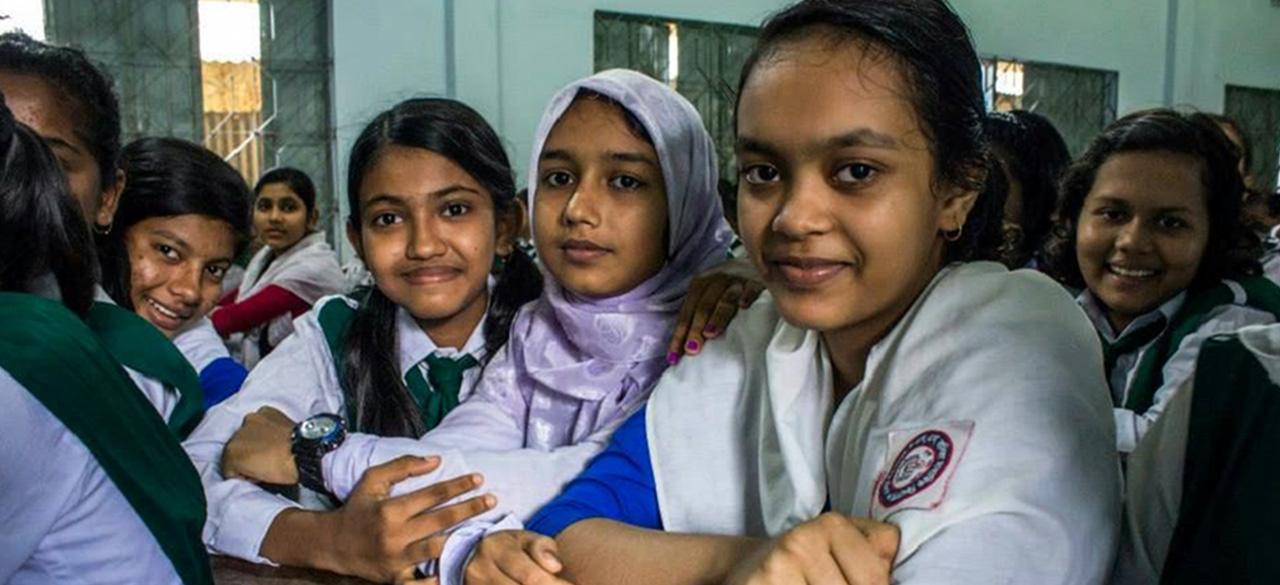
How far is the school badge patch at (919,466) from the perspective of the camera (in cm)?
87

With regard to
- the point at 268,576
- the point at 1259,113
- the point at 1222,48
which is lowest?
the point at 268,576

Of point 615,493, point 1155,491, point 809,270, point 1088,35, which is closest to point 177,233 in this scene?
point 615,493

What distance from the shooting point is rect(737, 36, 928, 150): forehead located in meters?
1.03

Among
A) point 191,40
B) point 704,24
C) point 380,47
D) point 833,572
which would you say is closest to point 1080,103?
point 704,24

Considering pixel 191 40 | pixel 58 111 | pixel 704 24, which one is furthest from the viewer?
pixel 704 24

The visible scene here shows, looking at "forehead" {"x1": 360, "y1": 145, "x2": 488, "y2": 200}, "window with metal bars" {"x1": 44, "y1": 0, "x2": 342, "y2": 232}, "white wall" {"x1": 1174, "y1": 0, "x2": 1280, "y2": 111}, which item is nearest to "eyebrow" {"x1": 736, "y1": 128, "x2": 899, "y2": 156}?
"forehead" {"x1": 360, "y1": 145, "x2": 488, "y2": 200}

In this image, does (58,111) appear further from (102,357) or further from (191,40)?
(191,40)

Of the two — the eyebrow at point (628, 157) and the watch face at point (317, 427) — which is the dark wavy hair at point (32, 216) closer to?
the watch face at point (317, 427)

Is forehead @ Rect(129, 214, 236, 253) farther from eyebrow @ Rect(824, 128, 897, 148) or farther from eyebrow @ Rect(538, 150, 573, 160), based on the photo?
eyebrow @ Rect(824, 128, 897, 148)

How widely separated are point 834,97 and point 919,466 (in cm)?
39

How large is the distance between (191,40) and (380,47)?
1.16 meters

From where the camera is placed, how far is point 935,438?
2.98ft

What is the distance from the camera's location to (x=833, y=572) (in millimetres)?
853

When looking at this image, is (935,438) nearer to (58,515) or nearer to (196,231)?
(58,515)
